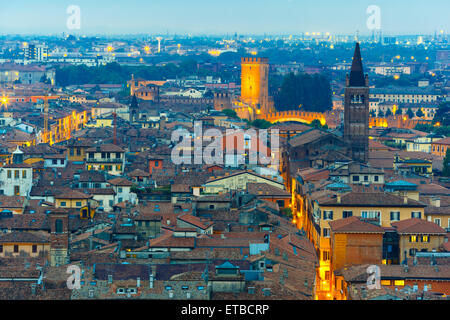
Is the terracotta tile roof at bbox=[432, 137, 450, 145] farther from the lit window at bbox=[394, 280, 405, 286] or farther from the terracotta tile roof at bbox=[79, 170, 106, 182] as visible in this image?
the lit window at bbox=[394, 280, 405, 286]

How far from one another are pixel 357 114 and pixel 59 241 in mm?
15969

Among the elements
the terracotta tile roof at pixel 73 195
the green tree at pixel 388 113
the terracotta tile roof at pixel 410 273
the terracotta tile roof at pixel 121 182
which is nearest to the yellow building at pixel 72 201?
the terracotta tile roof at pixel 73 195

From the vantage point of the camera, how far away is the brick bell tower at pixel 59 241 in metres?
12.7

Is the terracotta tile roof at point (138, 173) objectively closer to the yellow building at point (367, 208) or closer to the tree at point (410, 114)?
the yellow building at point (367, 208)

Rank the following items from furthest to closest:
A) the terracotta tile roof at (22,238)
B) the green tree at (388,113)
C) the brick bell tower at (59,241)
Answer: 1. the green tree at (388,113)
2. the terracotta tile roof at (22,238)
3. the brick bell tower at (59,241)

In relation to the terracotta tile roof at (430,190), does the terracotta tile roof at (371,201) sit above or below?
above

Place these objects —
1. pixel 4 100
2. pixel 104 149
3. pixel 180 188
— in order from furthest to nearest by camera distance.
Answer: pixel 4 100, pixel 104 149, pixel 180 188

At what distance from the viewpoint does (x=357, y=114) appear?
2773 cm

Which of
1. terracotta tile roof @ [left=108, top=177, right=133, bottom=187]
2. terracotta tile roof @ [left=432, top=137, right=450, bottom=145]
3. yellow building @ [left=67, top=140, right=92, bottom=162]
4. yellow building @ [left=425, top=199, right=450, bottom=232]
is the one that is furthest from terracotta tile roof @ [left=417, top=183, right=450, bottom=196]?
terracotta tile roof @ [left=432, top=137, right=450, bottom=145]

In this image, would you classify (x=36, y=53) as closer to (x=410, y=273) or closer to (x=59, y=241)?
(x=59, y=241)

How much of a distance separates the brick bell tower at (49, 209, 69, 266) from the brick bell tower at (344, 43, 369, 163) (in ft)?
49.0

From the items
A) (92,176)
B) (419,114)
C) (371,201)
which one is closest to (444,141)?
(92,176)

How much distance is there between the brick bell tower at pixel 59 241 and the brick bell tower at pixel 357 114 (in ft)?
49.0
